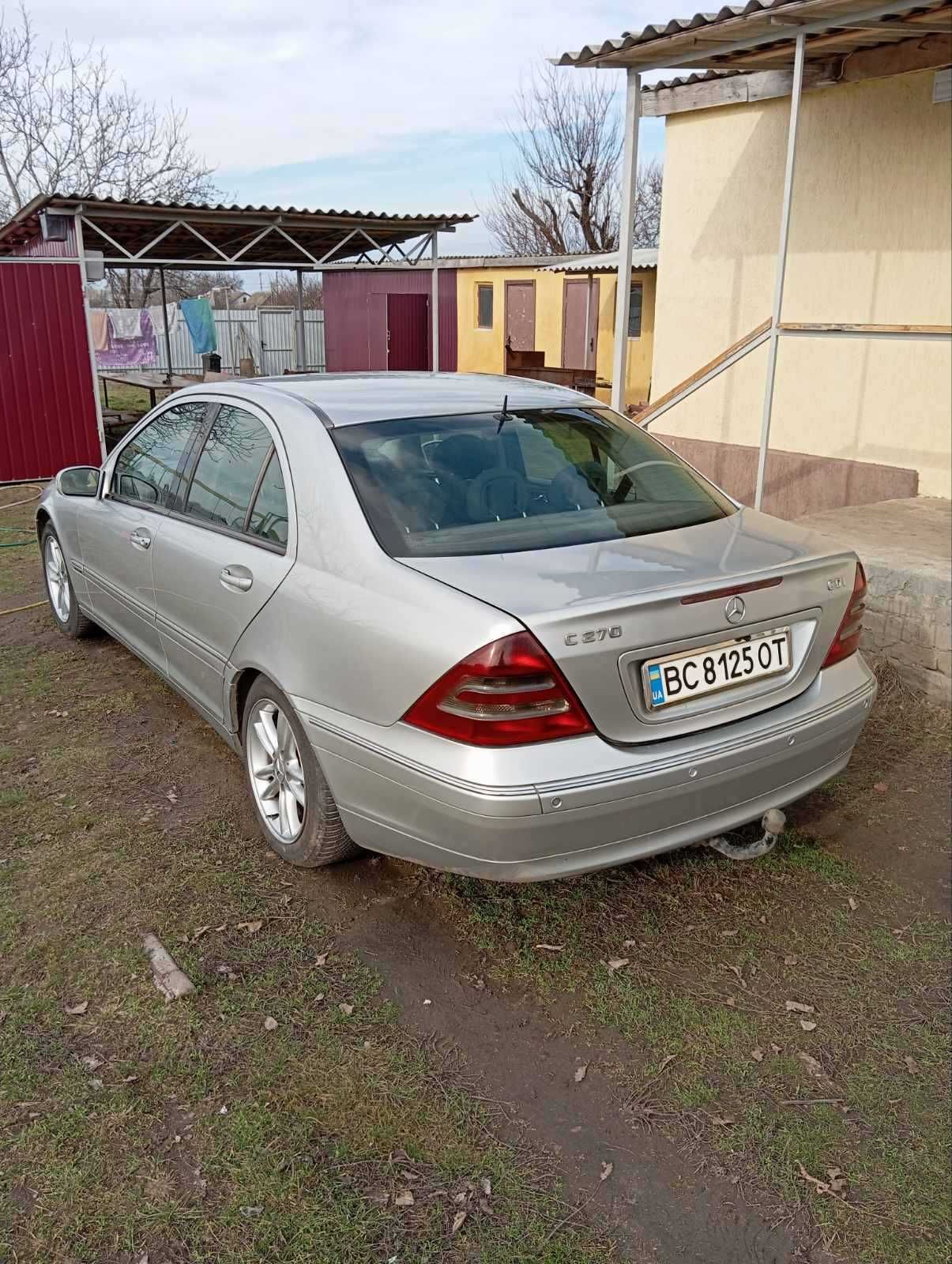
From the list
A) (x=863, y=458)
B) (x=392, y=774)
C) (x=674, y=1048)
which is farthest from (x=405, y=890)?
(x=863, y=458)

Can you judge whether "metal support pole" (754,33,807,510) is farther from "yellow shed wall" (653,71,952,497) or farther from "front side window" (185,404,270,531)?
"front side window" (185,404,270,531)

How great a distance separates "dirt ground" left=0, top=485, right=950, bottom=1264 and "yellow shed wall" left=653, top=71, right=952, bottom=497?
13.4 ft

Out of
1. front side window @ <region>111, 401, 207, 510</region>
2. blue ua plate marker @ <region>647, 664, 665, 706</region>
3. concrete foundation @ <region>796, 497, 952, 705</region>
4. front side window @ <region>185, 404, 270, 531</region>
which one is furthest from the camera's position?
concrete foundation @ <region>796, 497, 952, 705</region>

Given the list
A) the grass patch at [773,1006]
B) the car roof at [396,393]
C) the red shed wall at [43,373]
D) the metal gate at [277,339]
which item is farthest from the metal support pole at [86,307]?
the metal gate at [277,339]

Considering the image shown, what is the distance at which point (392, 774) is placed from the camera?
269 cm

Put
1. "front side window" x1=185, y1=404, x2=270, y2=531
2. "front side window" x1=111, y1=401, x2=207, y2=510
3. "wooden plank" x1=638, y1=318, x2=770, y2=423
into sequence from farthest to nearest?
1. "wooden plank" x1=638, y1=318, x2=770, y2=423
2. "front side window" x1=111, y1=401, x2=207, y2=510
3. "front side window" x1=185, y1=404, x2=270, y2=531

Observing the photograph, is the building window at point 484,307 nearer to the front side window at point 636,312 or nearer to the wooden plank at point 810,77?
the front side window at point 636,312

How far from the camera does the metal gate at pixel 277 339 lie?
2706 centimetres

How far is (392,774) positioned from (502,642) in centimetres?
50

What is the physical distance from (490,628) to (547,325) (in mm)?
18403

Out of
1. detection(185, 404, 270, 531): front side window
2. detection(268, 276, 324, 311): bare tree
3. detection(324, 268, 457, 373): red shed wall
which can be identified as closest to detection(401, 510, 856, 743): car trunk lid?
detection(185, 404, 270, 531): front side window

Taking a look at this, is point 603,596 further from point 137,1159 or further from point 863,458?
point 863,458

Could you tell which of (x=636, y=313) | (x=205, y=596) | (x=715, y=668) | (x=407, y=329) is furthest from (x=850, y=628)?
(x=407, y=329)

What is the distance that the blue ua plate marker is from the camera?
2637 millimetres
